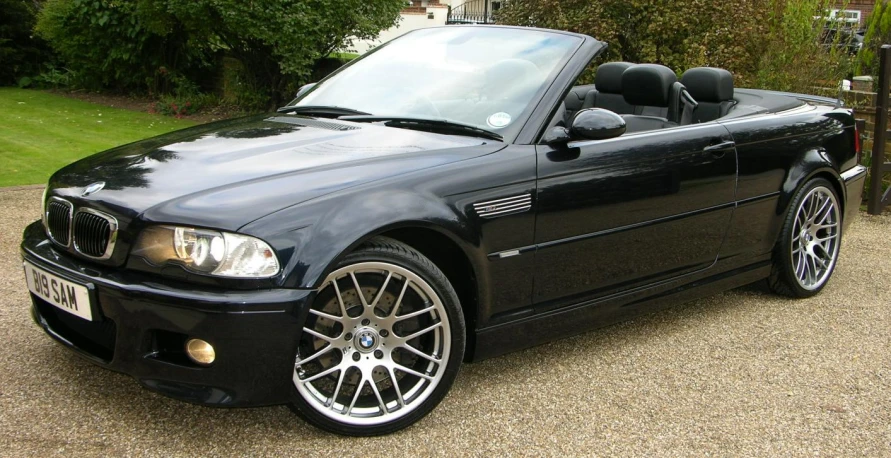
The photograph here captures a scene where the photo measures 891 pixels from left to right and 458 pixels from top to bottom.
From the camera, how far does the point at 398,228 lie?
120 inches

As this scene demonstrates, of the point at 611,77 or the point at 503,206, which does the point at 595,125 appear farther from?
the point at 611,77

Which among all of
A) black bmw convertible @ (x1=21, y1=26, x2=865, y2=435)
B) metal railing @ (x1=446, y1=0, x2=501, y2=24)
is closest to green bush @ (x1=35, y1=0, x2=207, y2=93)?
black bmw convertible @ (x1=21, y1=26, x2=865, y2=435)

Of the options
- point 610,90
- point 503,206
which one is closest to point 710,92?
point 610,90

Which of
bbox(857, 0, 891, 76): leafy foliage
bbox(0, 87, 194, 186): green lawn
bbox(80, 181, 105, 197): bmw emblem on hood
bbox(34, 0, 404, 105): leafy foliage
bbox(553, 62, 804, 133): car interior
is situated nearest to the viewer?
bbox(80, 181, 105, 197): bmw emblem on hood

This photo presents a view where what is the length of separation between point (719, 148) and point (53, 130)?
9.63 m

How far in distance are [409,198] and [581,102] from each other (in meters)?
2.65

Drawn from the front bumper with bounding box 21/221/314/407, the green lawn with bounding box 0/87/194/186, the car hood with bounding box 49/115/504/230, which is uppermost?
the car hood with bounding box 49/115/504/230

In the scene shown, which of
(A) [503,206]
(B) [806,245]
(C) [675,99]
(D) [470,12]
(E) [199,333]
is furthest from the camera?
(D) [470,12]

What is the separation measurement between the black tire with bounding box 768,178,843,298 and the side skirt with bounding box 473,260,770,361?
391mm

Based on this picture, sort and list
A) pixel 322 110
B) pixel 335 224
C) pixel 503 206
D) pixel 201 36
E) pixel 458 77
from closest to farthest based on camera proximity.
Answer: pixel 335 224, pixel 503 206, pixel 458 77, pixel 322 110, pixel 201 36

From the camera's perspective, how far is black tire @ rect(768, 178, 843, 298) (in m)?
4.72

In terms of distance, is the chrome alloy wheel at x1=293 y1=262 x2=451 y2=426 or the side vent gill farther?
the side vent gill

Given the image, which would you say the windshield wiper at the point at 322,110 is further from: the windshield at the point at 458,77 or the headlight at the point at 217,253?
the headlight at the point at 217,253

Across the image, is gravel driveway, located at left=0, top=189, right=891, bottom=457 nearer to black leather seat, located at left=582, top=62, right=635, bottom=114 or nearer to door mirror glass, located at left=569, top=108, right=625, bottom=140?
door mirror glass, located at left=569, top=108, right=625, bottom=140
